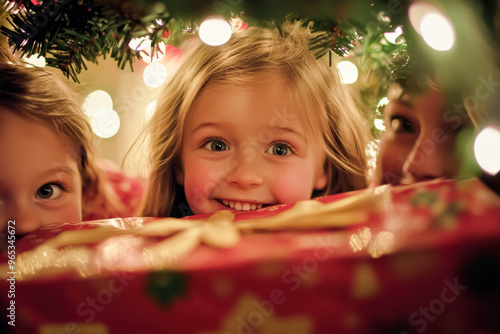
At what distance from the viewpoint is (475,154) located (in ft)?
1.73

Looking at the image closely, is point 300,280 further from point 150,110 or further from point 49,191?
point 150,110

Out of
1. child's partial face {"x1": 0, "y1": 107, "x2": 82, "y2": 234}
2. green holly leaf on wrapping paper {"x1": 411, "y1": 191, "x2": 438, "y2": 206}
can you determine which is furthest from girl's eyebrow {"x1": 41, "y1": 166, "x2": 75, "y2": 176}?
green holly leaf on wrapping paper {"x1": 411, "y1": 191, "x2": 438, "y2": 206}

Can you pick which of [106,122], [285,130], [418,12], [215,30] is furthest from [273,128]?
[106,122]

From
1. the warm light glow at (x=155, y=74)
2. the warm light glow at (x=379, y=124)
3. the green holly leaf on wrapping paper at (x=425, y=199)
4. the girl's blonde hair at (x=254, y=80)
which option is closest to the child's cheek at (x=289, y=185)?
the girl's blonde hair at (x=254, y=80)

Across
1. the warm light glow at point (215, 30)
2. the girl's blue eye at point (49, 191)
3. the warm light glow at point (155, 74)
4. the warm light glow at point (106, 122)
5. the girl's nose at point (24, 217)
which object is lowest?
the girl's nose at point (24, 217)

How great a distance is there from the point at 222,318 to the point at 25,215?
39 centimetres

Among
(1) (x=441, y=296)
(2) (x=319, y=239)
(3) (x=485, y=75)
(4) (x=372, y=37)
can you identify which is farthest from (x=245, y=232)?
(4) (x=372, y=37)

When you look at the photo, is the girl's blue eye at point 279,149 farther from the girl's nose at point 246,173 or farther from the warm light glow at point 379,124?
the warm light glow at point 379,124

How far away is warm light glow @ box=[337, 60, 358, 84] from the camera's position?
99 cm

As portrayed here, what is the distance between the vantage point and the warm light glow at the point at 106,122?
1.12 m

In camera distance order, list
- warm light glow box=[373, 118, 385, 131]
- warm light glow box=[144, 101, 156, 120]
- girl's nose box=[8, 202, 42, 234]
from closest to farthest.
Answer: girl's nose box=[8, 202, 42, 234] < warm light glow box=[373, 118, 385, 131] < warm light glow box=[144, 101, 156, 120]

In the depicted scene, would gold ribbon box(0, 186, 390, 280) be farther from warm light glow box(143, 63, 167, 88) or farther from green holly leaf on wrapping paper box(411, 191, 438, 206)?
warm light glow box(143, 63, 167, 88)

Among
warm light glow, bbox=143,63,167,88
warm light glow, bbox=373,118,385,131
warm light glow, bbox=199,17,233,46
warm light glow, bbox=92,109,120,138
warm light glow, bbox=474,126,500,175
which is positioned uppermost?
warm light glow, bbox=143,63,167,88

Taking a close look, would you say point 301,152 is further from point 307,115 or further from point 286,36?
point 286,36
